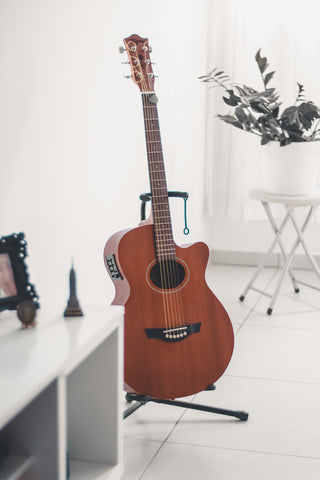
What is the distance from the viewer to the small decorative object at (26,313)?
50.4 inches

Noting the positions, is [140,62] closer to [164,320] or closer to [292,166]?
[164,320]

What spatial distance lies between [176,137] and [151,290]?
1.58 m

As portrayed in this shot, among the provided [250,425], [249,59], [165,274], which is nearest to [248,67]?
[249,59]

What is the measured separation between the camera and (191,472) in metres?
1.75

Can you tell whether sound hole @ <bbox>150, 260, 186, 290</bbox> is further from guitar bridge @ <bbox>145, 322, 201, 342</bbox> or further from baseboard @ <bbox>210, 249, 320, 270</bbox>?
baseboard @ <bbox>210, 249, 320, 270</bbox>

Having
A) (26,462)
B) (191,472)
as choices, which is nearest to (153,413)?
(191,472)

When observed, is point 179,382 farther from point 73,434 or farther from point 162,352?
point 73,434

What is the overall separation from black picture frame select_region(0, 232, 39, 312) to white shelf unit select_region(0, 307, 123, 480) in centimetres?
4

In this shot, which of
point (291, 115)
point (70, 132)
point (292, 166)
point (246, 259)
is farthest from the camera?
point (246, 259)

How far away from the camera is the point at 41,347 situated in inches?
46.5

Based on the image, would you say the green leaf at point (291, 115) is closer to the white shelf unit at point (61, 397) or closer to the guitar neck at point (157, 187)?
the guitar neck at point (157, 187)

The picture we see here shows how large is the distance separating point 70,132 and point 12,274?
77 centimetres

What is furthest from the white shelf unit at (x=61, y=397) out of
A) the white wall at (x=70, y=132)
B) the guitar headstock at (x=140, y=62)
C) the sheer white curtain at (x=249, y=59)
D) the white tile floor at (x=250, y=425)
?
the sheer white curtain at (x=249, y=59)

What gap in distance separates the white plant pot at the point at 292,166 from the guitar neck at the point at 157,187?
3.86ft
